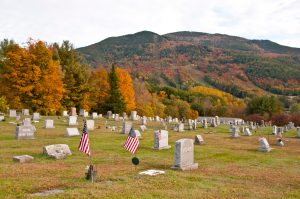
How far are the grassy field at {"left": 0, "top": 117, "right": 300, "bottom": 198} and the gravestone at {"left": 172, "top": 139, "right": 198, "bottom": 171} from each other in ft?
1.53

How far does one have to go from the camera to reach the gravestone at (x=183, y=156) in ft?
51.1

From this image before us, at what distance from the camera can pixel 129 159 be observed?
1772 centimetres

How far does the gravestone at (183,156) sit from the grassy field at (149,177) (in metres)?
0.46

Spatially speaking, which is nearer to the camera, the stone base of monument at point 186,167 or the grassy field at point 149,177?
the grassy field at point 149,177

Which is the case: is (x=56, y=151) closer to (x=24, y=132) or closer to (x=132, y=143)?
(x=132, y=143)

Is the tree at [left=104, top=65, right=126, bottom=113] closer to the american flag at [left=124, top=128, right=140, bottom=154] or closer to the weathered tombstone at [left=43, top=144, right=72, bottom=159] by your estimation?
the weathered tombstone at [left=43, top=144, right=72, bottom=159]

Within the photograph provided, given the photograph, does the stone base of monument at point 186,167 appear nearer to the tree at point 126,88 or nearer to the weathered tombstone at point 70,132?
the weathered tombstone at point 70,132

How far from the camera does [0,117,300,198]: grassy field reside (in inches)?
436

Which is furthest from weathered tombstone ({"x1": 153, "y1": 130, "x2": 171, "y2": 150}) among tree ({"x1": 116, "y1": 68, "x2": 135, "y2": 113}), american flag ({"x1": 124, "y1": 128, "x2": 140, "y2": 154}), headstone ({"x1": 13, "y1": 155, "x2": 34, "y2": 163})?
tree ({"x1": 116, "y1": 68, "x2": 135, "y2": 113})

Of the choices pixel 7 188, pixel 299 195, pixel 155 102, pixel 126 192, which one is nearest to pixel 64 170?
pixel 7 188

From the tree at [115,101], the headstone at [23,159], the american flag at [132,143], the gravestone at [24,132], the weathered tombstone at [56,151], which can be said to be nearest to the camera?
the american flag at [132,143]

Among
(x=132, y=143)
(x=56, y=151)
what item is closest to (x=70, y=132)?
(x=56, y=151)

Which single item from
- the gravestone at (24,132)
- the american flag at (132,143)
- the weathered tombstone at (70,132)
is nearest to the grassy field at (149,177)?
the american flag at (132,143)

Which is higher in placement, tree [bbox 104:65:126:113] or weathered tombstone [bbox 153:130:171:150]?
tree [bbox 104:65:126:113]
